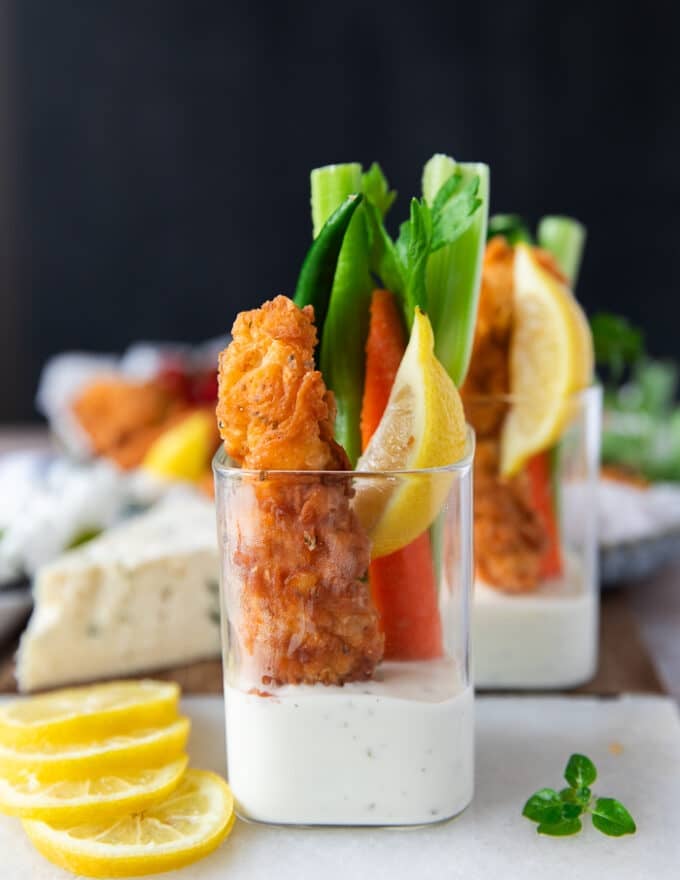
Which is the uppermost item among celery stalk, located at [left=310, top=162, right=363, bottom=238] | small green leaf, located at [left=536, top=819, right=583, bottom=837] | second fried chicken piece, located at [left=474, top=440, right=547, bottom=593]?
celery stalk, located at [left=310, top=162, right=363, bottom=238]

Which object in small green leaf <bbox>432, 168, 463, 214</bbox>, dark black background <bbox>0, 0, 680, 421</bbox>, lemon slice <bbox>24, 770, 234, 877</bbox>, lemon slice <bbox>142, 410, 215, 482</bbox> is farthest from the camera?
dark black background <bbox>0, 0, 680, 421</bbox>

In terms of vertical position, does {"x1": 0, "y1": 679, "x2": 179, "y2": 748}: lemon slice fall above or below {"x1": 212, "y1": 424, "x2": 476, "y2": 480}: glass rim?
below

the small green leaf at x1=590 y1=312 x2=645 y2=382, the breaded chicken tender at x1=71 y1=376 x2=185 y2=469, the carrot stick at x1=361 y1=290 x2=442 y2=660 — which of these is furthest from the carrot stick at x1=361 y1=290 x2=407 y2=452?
the breaded chicken tender at x1=71 y1=376 x2=185 y2=469

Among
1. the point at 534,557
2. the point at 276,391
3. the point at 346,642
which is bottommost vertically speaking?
the point at 534,557

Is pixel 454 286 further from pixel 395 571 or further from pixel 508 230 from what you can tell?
pixel 508 230

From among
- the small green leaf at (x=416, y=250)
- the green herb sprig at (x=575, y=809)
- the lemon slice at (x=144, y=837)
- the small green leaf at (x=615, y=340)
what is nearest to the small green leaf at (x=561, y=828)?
the green herb sprig at (x=575, y=809)

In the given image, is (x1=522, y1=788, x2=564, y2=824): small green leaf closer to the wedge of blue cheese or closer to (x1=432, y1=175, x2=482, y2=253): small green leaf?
(x1=432, y1=175, x2=482, y2=253): small green leaf

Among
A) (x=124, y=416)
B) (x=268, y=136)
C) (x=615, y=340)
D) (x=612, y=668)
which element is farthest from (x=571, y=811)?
(x=268, y=136)

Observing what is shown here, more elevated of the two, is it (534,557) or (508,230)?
(508,230)
